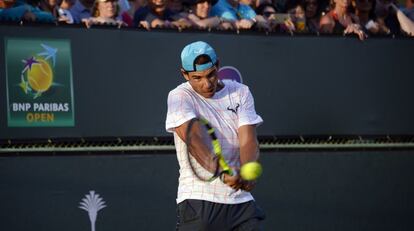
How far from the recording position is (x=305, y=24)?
1008 cm

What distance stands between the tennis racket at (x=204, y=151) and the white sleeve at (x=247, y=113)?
246 millimetres

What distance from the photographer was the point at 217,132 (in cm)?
568

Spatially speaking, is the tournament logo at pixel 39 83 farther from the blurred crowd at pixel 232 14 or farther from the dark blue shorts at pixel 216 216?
the dark blue shorts at pixel 216 216

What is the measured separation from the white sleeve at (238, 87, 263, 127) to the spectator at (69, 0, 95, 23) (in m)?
3.55

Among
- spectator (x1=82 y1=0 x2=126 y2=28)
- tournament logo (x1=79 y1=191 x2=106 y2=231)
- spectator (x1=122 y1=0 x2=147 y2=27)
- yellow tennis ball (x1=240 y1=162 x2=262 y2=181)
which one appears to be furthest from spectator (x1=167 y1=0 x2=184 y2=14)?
yellow tennis ball (x1=240 y1=162 x2=262 y2=181)

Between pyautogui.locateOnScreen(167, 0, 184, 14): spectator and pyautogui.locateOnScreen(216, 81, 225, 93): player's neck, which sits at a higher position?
pyautogui.locateOnScreen(167, 0, 184, 14): spectator

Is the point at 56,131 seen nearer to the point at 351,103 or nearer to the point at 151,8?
the point at 151,8

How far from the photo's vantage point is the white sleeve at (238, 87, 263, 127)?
18.7ft

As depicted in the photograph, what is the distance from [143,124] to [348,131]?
227 cm

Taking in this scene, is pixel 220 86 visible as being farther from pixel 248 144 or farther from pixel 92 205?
pixel 92 205

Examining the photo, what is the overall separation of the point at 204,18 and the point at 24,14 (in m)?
1.96

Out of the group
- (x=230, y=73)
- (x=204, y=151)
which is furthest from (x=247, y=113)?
(x=230, y=73)

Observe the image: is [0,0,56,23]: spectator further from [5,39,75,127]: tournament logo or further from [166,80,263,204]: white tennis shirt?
[166,80,263,204]: white tennis shirt

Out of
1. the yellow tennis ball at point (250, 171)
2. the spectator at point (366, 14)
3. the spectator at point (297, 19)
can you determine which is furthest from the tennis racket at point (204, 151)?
the spectator at point (366, 14)
